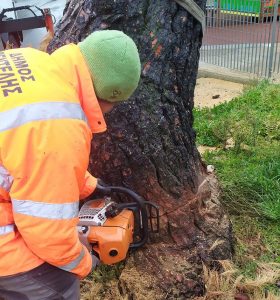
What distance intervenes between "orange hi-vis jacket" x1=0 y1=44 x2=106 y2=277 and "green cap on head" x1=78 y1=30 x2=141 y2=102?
4cm

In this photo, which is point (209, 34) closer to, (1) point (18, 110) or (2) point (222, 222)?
(2) point (222, 222)

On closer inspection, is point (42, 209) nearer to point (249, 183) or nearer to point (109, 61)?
point (109, 61)

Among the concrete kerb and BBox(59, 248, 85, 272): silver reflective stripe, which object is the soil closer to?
the concrete kerb

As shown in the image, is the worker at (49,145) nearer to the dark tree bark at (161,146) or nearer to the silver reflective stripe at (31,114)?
the silver reflective stripe at (31,114)

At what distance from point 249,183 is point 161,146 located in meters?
1.13

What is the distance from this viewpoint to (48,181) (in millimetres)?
1589

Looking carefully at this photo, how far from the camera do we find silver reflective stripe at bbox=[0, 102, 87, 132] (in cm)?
155

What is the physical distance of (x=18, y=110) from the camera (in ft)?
5.13

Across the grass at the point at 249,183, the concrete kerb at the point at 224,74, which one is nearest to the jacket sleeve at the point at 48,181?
the grass at the point at 249,183

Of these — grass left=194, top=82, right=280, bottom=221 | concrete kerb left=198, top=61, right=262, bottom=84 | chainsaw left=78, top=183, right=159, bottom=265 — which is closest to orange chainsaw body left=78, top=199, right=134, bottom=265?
chainsaw left=78, top=183, right=159, bottom=265

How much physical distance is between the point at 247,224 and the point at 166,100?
3.87 feet

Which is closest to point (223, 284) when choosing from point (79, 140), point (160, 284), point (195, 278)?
point (195, 278)

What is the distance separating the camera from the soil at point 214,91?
6317 mm

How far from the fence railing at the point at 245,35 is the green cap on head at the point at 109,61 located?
5162 millimetres
